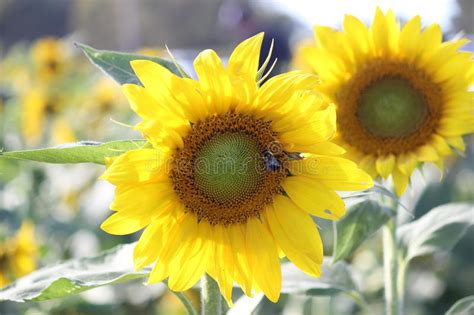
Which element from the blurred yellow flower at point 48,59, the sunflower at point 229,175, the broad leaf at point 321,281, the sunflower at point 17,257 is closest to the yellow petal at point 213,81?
the sunflower at point 229,175

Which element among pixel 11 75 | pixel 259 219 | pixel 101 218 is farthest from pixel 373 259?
pixel 11 75

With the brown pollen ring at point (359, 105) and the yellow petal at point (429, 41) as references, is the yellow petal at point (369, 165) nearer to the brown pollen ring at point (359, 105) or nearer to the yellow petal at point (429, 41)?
the brown pollen ring at point (359, 105)

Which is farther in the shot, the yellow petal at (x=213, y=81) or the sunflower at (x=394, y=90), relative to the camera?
the sunflower at (x=394, y=90)

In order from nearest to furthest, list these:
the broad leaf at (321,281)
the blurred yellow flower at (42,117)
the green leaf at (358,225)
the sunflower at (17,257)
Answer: the green leaf at (358,225) → the broad leaf at (321,281) → the sunflower at (17,257) → the blurred yellow flower at (42,117)

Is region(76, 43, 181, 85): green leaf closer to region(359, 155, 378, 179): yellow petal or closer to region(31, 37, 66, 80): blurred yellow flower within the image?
region(359, 155, 378, 179): yellow petal

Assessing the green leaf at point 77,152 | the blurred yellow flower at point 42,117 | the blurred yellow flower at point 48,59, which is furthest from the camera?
the blurred yellow flower at point 48,59

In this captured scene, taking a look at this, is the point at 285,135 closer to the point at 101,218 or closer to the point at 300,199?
the point at 300,199

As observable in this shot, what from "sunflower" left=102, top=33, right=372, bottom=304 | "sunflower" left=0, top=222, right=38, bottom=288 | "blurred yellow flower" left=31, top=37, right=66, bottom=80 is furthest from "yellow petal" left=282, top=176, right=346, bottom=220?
"blurred yellow flower" left=31, top=37, right=66, bottom=80
